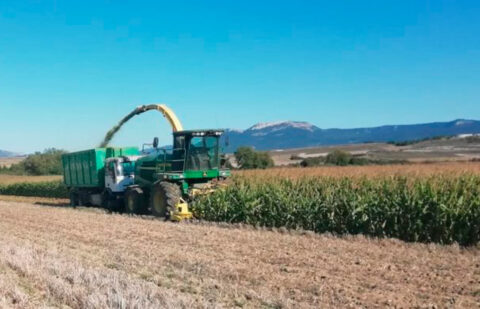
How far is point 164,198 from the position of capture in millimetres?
15734

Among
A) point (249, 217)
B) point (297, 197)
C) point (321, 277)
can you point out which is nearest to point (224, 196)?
point (249, 217)

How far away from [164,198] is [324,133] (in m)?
116

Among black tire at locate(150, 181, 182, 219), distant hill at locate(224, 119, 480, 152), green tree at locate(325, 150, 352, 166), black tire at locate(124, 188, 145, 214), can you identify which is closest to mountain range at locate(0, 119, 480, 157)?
distant hill at locate(224, 119, 480, 152)

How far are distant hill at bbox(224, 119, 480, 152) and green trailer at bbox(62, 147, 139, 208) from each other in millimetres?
66812

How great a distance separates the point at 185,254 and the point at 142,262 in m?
0.99

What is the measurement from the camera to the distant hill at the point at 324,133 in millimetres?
91825

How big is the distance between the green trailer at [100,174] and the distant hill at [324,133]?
66.8 meters

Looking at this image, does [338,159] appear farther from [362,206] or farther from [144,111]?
[362,206]

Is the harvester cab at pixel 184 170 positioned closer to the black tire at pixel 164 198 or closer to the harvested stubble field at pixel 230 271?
the black tire at pixel 164 198

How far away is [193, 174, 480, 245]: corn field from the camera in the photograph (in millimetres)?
10969

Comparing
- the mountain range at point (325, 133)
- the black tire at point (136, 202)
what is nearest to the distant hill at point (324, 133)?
the mountain range at point (325, 133)

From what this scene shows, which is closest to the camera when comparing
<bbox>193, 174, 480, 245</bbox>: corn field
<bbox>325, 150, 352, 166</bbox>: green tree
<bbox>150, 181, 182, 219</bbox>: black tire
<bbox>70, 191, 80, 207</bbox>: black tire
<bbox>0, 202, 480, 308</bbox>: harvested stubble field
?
<bbox>0, 202, 480, 308</bbox>: harvested stubble field

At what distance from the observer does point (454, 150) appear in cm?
3719

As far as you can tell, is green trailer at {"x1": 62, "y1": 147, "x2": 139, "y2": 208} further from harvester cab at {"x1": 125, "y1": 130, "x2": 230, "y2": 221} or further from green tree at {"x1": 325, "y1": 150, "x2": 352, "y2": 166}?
green tree at {"x1": 325, "y1": 150, "x2": 352, "y2": 166}
